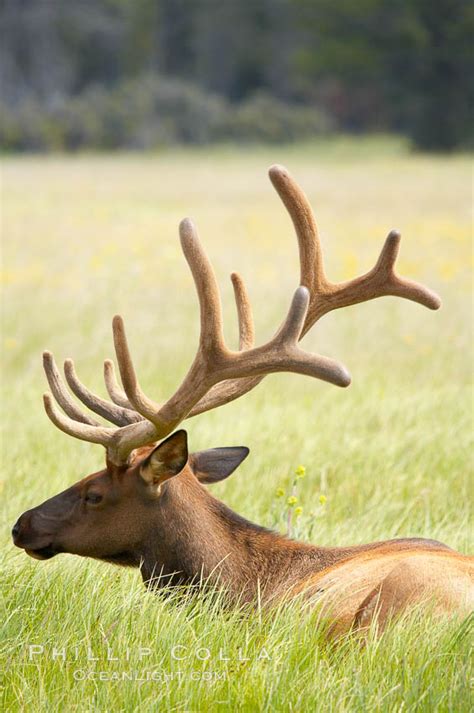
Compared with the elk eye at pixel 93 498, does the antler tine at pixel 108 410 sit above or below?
above

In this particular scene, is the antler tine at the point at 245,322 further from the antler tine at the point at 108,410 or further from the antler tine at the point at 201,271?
the antler tine at the point at 201,271

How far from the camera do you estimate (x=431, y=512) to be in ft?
18.1

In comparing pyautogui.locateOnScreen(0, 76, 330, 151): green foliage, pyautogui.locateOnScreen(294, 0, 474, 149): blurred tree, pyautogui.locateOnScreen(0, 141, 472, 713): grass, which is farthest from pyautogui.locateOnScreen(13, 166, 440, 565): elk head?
pyautogui.locateOnScreen(294, 0, 474, 149): blurred tree

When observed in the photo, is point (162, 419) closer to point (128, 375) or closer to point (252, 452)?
point (128, 375)

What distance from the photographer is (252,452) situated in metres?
6.30

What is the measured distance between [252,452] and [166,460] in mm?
2401

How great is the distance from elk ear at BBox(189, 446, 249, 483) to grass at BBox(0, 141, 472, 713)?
1.38 feet

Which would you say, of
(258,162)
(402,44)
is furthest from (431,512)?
(402,44)

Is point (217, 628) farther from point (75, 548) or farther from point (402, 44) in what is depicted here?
point (402, 44)

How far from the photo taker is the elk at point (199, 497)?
3.85 m

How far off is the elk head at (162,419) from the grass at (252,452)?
0.46 feet

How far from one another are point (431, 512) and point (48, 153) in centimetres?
4315

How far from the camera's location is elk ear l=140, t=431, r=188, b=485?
3846 mm

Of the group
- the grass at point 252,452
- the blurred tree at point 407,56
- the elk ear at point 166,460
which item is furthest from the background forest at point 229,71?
the elk ear at point 166,460
